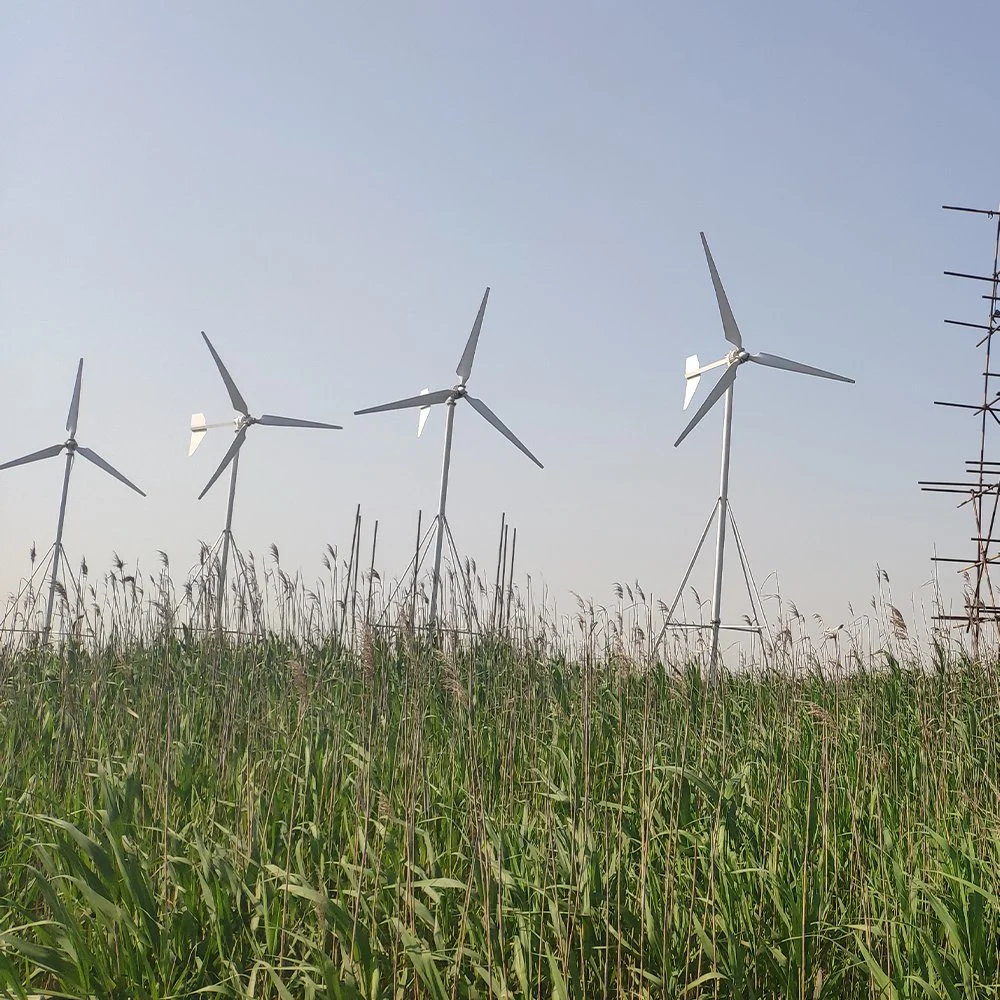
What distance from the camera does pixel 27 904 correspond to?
569 cm

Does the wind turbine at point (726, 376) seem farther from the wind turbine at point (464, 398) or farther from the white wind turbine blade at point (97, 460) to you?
the white wind turbine blade at point (97, 460)

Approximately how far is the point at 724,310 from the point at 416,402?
6.03 metres

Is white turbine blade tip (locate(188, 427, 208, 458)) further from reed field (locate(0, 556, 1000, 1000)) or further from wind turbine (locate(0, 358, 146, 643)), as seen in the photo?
reed field (locate(0, 556, 1000, 1000))

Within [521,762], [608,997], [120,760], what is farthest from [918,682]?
[120,760]

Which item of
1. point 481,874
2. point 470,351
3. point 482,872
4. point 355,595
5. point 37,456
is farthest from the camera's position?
point 37,456

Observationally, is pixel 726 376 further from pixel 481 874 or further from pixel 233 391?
pixel 481 874

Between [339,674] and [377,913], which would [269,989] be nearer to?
[377,913]

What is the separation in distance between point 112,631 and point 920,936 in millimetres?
6963

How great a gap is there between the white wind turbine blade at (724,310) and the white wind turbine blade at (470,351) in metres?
4.30

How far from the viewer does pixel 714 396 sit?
60.2 feet

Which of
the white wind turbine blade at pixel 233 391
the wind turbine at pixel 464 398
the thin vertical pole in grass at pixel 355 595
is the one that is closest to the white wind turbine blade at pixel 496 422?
the wind turbine at pixel 464 398

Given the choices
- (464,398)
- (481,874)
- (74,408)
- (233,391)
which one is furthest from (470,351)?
Result: (481,874)

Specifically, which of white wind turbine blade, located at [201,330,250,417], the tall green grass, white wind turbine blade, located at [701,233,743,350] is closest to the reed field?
the tall green grass

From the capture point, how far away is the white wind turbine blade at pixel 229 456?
20.7 metres
